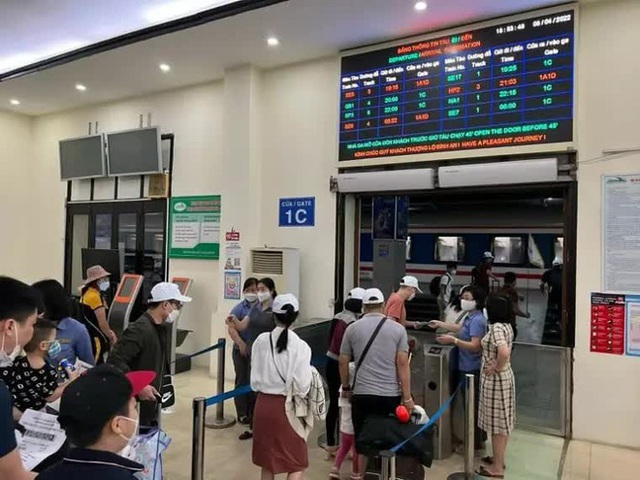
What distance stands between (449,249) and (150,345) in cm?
765

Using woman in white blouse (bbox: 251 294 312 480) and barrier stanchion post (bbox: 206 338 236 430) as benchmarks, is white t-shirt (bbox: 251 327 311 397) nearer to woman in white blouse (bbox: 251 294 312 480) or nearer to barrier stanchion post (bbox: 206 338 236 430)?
woman in white blouse (bbox: 251 294 312 480)

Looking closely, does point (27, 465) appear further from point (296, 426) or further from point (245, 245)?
point (245, 245)

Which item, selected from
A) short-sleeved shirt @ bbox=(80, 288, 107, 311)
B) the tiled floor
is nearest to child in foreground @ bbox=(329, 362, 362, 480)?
the tiled floor

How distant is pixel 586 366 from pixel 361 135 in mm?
3128

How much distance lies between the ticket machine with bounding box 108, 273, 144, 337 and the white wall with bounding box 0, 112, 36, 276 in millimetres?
3252

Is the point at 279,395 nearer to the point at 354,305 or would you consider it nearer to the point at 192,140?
the point at 354,305

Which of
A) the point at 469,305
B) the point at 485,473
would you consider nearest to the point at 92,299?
the point at 469,305

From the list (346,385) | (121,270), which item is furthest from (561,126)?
(121,270)

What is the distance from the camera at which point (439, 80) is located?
509 centimetres

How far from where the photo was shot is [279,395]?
2.82m

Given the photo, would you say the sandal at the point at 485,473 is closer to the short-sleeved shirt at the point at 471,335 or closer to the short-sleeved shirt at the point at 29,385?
the short-sleeved shirt at the point at 471,335

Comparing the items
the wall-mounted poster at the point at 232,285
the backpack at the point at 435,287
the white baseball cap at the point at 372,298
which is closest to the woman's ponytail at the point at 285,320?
the white baseball cap at the point at 372,298

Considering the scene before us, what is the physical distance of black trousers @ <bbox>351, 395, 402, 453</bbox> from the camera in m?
3.23

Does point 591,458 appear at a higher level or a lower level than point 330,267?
lower
